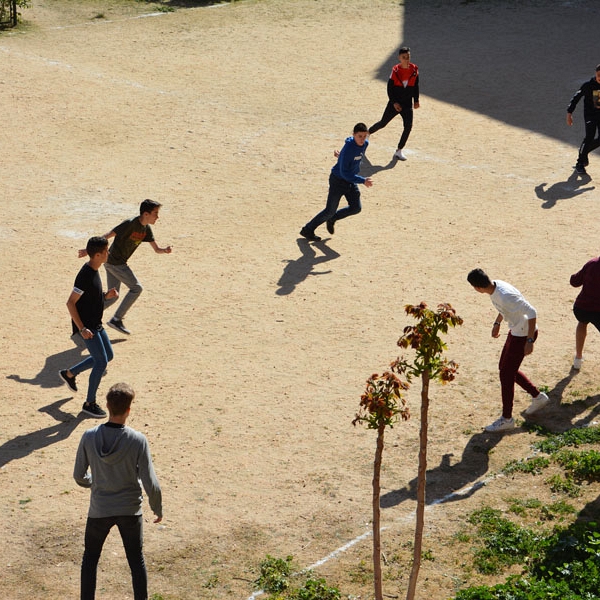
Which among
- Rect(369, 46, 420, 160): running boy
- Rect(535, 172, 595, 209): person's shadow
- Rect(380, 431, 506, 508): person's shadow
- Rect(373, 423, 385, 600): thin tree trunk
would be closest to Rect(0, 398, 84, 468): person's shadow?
Rect(380, 431, 506, 508): person's shadow

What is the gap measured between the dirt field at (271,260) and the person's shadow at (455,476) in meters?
0.03

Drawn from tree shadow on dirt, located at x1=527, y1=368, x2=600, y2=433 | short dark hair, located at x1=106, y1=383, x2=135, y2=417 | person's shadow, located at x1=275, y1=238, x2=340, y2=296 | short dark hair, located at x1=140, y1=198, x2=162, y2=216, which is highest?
short dark hair, located at x1=140, y1=198, x2=162, y2=216

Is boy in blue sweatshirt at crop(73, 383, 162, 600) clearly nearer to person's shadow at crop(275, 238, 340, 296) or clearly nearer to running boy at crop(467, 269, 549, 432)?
running boy at crop(467, 269, 549, 432)

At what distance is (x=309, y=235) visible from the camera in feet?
45.5

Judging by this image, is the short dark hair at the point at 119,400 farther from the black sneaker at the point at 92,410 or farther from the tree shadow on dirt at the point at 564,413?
the tree shadow on dirt at the point at 564,413

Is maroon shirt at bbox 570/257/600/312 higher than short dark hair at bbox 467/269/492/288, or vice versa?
short dark hair at bbox 467/269/492/288

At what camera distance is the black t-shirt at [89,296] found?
9.56 m

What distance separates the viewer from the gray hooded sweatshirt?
6.78 metres

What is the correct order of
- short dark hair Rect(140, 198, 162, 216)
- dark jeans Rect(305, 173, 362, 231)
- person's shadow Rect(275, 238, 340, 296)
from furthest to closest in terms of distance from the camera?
dark jeans Rect(305, 173, 362, 231)
person's shadow Rect(275, 238, 340, 296)
short dark hair Rect(140, 198, 162, 216)

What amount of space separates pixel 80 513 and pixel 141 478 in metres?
1.91

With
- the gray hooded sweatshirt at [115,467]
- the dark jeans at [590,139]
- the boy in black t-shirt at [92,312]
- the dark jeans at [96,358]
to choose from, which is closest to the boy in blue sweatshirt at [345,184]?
the dark jeans at [590,139]

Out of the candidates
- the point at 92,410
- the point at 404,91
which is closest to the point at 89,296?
the point at 92,410

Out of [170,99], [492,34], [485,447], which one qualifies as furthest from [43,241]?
[492,34]

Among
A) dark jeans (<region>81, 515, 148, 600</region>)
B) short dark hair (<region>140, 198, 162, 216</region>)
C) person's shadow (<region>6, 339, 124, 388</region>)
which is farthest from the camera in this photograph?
short dark hair (<region>140, 198, 162, 216</region>)
